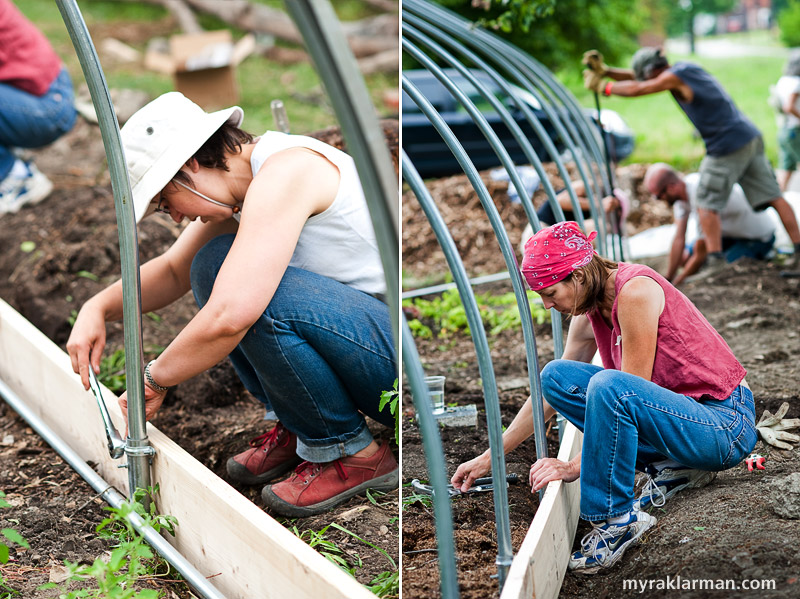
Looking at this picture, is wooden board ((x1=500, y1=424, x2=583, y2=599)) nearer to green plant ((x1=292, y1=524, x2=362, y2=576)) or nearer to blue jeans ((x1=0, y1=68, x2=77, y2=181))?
green plant ((x1=292, y1=524, x2=362, y2=576))

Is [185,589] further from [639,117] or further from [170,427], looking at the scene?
[639,117]

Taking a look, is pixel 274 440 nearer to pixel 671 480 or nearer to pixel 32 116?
pixel 671 480

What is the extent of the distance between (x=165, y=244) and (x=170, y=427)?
147 centimetres

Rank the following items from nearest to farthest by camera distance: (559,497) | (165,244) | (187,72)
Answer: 1. (559,497)
2. (165,244)
3. (187,72)

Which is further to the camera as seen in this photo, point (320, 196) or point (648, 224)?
point (648, 224)

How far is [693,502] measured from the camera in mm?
2145

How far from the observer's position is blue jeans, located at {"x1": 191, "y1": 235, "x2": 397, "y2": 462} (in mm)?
2062

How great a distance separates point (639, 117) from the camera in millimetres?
11242

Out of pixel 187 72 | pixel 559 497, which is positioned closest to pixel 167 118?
pixel 559 497

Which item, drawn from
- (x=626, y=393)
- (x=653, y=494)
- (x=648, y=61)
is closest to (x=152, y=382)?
(x=626, y=393)

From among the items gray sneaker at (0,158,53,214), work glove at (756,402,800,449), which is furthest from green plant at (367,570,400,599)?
gray sneaker at (0,158,53,214)

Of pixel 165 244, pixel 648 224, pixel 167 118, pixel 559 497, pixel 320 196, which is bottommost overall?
pixel 648 224

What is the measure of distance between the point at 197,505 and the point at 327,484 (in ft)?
1.22

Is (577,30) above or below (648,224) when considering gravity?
above
